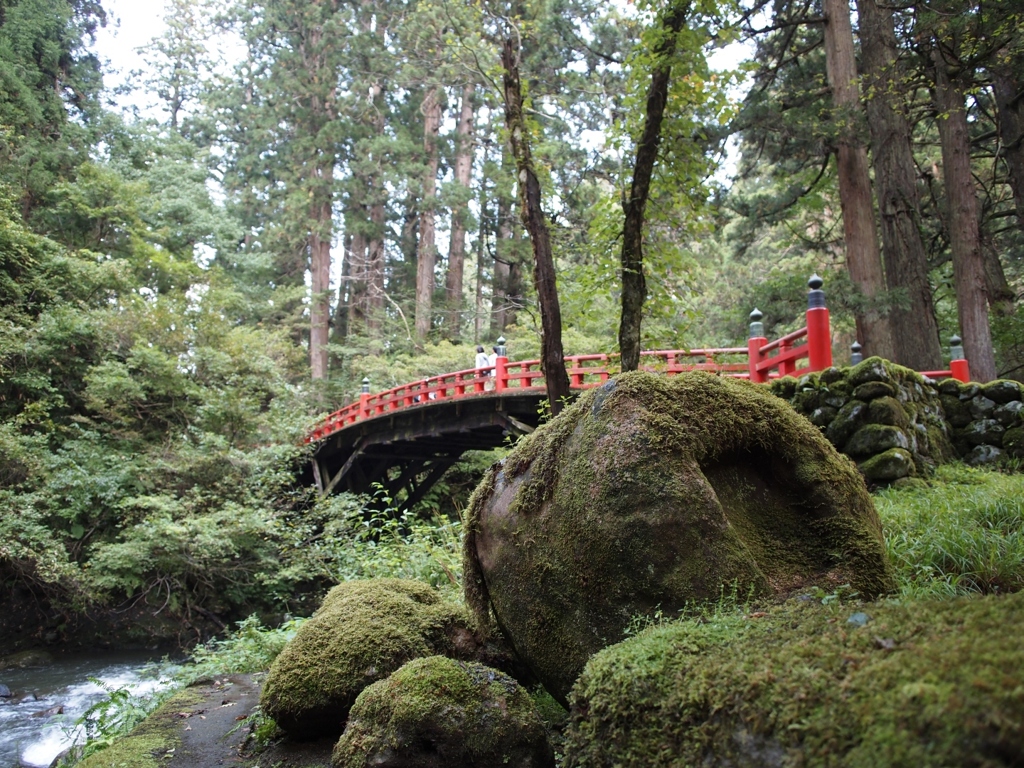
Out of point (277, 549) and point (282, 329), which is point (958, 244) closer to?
point (277, 549)

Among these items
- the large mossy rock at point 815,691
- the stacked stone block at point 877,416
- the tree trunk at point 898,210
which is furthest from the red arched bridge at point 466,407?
the large mossy rock at point 815,691

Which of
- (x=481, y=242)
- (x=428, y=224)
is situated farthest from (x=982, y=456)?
(x=481, y=242)

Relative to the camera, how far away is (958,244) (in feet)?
33.1

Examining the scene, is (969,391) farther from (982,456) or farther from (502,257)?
(502,257)

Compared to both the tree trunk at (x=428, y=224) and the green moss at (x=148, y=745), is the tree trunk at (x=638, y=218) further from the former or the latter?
the tree trunk at (x=428, y=224)

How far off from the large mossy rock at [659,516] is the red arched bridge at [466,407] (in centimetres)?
327

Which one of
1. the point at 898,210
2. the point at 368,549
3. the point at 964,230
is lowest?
the point at 368,549

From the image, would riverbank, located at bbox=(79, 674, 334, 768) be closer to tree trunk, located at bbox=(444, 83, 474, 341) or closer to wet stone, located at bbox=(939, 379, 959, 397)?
wet stone, located at bbox=(939, 379, 959, 397)

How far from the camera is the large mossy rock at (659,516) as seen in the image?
2549mm

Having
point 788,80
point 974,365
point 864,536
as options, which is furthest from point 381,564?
point 788,80

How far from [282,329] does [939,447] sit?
20.2 metres

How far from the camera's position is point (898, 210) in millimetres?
10297

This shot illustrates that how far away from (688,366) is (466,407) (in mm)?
4514

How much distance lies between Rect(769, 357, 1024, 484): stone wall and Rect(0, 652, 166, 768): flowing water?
662 cm
